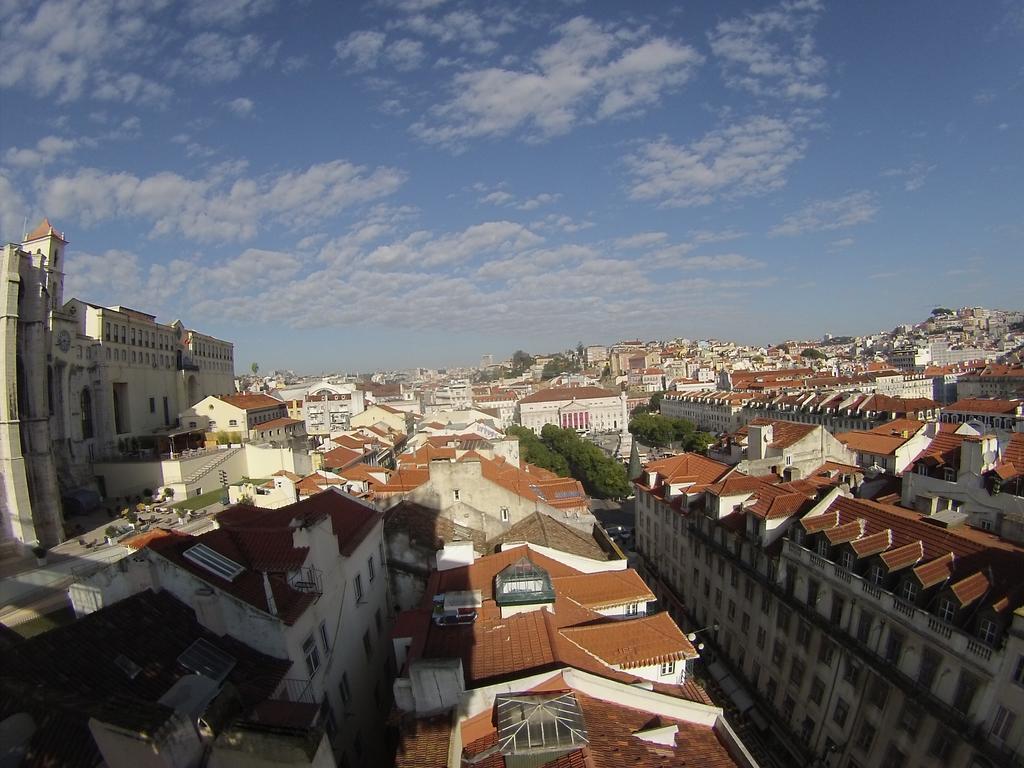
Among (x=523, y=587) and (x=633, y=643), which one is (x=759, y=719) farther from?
(x=523, y=587)

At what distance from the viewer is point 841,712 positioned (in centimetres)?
1745

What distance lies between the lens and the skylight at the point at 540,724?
8797 mm

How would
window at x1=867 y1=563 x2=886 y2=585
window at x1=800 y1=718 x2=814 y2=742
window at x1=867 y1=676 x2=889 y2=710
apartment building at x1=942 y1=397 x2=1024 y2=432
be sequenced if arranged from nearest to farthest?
window at x1=867 y1=676 x2=889 y2=710, window at x1=867 y1=563 x2=886 y2=585, window at x1=800 y1=718 x2=814 y2=742, apartment building at x1=942 y1=397 x2=1024 y2=432

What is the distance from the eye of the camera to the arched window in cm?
4828

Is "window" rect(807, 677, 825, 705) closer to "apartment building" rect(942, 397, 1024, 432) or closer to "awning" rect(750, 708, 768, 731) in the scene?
"awning" rect(750, 708, 768, 731)

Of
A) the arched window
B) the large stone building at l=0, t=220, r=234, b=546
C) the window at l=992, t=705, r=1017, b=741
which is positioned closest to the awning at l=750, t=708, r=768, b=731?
the window at l=992, t=705, r=1017, b=741

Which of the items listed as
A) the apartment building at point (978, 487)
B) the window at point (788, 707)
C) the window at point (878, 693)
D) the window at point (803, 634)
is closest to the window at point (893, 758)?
the window at point (878, 693)

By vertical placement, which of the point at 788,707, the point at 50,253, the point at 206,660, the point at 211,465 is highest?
the point at 50,253

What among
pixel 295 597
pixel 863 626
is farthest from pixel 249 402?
pixel 863 626

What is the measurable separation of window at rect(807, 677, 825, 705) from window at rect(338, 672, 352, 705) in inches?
624

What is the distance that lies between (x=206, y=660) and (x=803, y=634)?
19.4m

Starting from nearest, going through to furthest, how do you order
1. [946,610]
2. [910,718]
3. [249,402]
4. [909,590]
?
[946,610] → [910,718] → [909,590] → [249,402]

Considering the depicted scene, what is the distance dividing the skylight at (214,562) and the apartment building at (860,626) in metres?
18.6

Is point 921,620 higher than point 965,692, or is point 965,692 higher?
point 921,620
